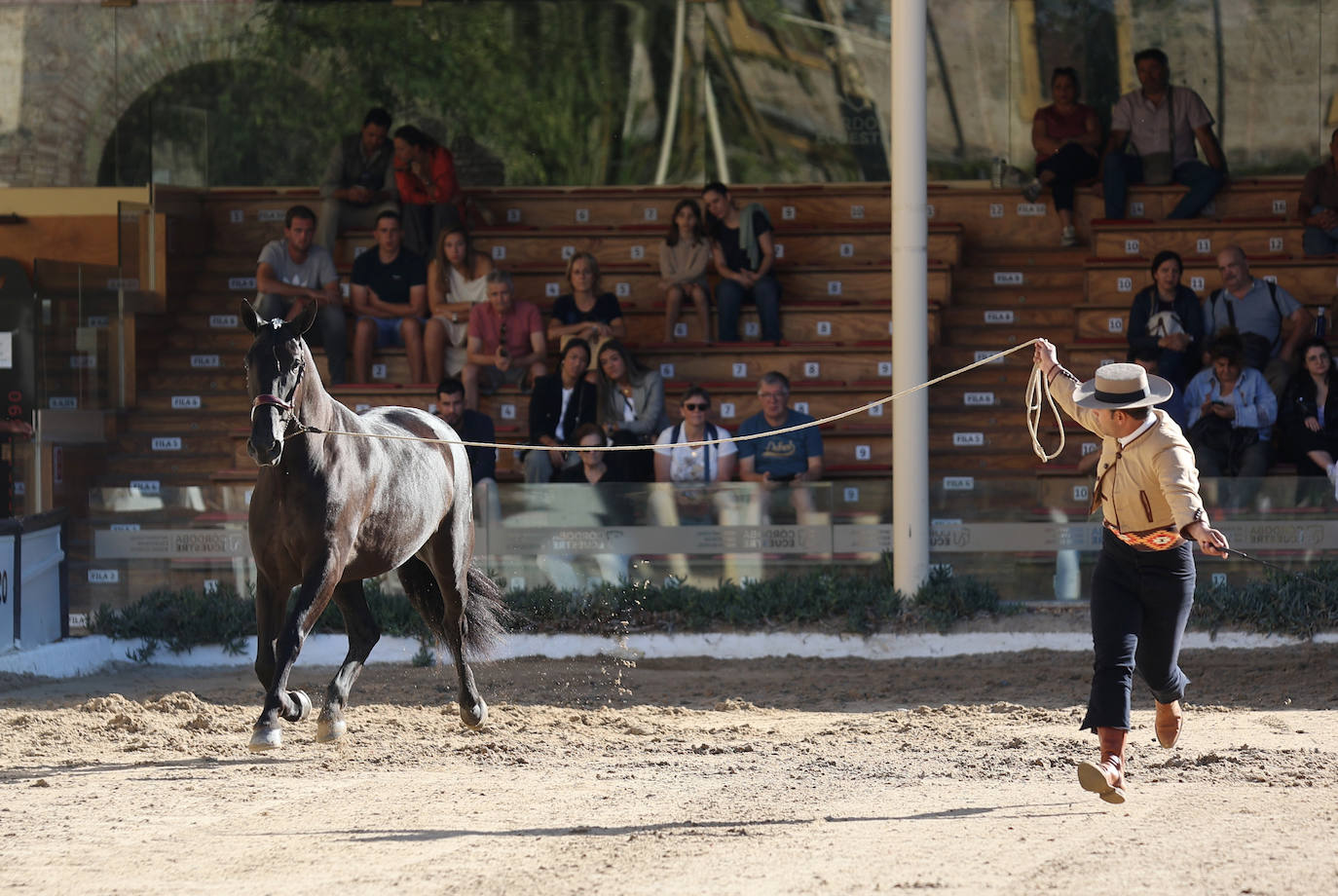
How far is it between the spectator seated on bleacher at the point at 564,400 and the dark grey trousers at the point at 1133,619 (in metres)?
6.58

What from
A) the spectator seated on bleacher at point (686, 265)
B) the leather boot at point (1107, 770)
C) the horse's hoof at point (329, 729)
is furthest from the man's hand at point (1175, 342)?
the horse's hoof at point (329, 729)

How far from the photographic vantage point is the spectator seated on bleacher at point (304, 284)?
14547 mm

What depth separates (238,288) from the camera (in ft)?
55.4

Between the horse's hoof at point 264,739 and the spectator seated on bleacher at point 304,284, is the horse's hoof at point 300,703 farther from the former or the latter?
the spectator seated on bleacher at point 304,284

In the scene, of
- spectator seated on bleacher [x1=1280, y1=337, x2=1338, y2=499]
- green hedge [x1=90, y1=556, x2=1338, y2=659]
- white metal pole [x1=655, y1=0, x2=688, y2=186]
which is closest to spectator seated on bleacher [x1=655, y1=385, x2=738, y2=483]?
green hedge [x1=90, y1=556, x2=1338, y2=659]

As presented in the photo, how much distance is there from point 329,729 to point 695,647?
12.5ft

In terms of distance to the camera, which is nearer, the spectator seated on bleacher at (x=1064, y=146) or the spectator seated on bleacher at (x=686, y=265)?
Result: the spectator seated on bleacher at (x=686, y=265)

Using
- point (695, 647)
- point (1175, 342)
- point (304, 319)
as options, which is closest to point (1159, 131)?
point (1175, 342)

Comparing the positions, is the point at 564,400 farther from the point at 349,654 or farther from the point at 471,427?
the point at 349,654

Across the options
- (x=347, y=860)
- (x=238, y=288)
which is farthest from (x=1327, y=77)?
(x=347, y=860)

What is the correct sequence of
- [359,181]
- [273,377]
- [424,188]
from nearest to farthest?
1. [273,377]
2. [424,188]
3. [359,181]

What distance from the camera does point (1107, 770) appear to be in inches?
252

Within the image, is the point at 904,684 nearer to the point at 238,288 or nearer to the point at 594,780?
the point at 594,780

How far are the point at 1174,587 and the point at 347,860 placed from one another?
346 cm
